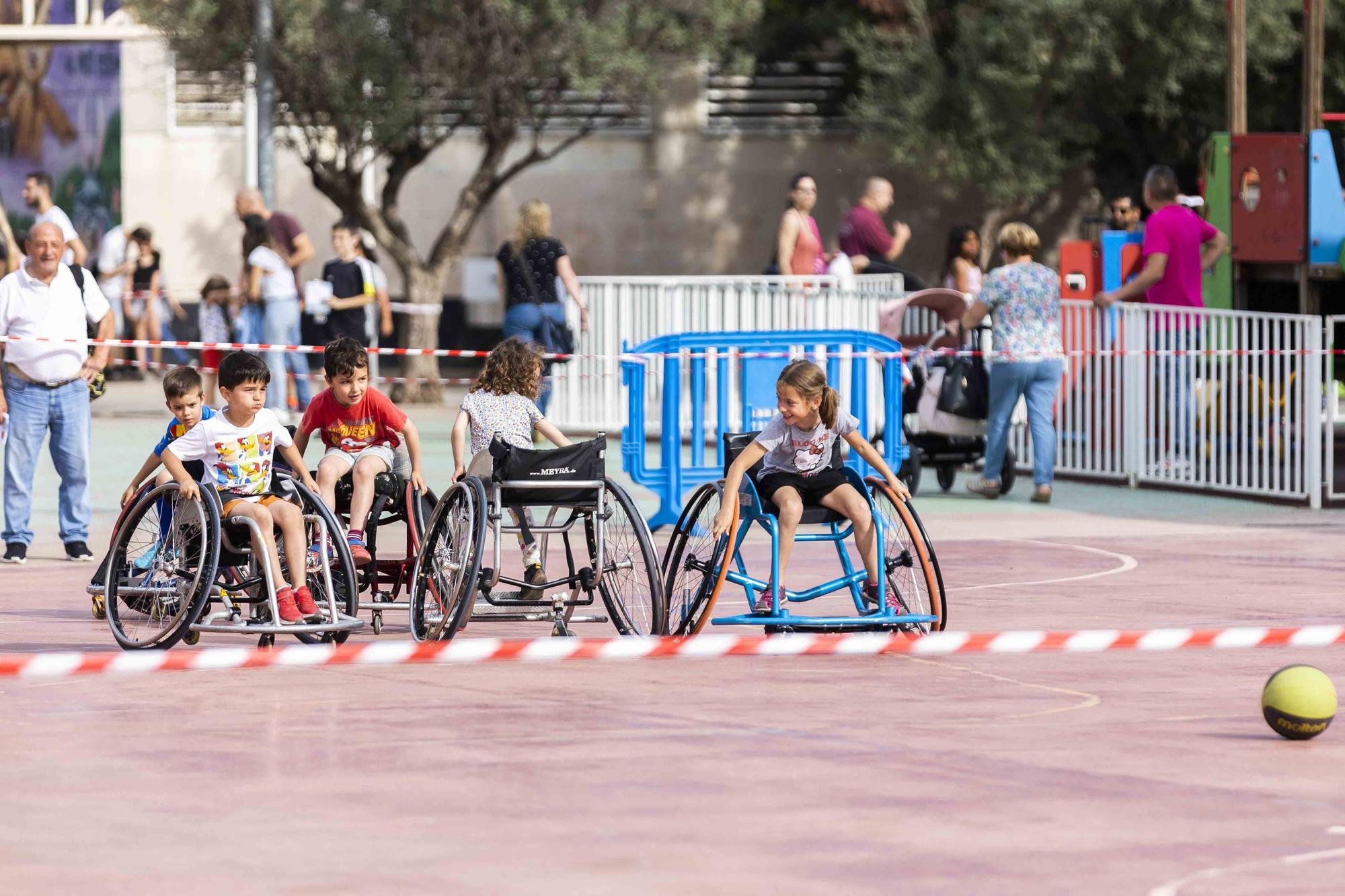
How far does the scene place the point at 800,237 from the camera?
1923 cm

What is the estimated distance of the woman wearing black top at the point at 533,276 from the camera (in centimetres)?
1742

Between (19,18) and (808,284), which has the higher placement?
(19,18)

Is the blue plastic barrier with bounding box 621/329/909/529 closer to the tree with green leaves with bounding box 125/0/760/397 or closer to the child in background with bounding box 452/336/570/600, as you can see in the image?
the child in background with bounding box 452/336/570/600

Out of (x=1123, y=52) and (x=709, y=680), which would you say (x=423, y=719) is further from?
(x=1123, y=52)

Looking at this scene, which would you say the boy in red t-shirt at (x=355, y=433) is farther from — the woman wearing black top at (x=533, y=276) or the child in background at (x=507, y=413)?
the woman wearing black top at (x=533, y=276)

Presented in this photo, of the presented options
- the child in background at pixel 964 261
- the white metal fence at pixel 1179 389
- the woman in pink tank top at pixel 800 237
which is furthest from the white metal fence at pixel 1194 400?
the woman in pink tank top at pixel 800 237

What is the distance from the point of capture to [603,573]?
9484 mm

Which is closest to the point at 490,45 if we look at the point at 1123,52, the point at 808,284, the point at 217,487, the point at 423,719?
the point at 808,284

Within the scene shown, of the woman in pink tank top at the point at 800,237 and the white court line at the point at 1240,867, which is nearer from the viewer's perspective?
the white court line at the point at 1240,867

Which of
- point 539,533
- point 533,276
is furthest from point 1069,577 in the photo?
point 533,276

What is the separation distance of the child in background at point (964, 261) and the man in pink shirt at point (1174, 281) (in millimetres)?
1544

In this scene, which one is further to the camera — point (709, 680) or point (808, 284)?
point (808, 284)

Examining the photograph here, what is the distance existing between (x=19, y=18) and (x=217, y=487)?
2082 centimetres

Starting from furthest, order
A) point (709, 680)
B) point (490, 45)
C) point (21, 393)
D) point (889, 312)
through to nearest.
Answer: point (490, 45) < point (889, 312) < point (21, 393) < point (709, 680)
